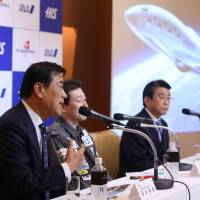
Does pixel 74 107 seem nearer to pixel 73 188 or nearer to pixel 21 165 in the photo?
pixel 21 165

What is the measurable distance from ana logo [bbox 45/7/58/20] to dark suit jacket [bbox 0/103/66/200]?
5.17ft

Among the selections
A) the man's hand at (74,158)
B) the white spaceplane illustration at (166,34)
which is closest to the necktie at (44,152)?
the man's hand at (74,158)

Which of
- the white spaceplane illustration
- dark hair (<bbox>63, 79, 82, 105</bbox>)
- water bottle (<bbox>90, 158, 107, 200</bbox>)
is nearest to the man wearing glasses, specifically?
dark hair (<bbox>63, 79, 82, 105</bbox>)

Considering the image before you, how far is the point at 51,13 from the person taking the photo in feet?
11.0

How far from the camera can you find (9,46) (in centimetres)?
303

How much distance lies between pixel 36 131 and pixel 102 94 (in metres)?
2.48

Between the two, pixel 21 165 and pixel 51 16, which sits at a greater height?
pixel 51 16

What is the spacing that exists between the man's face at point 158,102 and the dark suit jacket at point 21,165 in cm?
136

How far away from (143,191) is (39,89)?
66cm

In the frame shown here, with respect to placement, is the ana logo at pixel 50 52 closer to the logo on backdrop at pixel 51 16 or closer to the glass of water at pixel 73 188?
the logo on backdrop at pixel 51 16

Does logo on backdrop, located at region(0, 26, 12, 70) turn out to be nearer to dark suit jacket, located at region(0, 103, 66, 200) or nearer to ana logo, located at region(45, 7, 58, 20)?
ana logo, located at region(45, 7, 58, 20)

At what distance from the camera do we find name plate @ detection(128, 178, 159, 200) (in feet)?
5.59

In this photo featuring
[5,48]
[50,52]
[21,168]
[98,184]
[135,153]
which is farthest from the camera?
[50,52]

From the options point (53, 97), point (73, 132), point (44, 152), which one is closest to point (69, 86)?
point (73, 132)
